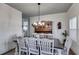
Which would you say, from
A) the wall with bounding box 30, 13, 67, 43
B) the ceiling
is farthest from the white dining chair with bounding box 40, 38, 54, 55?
the wall with bounding box 30, 13, 67, 43

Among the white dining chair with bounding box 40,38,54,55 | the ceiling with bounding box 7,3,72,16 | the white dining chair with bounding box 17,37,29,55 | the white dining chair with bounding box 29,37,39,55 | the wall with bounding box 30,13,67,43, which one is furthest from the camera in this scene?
the wall with bounding box 30,13,67,43

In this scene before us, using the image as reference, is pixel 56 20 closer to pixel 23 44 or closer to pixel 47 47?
pixel 23 44

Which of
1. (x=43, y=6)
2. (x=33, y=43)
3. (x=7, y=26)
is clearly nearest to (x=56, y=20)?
(x=43, y=6)

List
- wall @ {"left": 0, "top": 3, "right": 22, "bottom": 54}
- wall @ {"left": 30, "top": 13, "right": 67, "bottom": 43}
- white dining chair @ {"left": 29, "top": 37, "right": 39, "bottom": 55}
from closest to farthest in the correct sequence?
white dining chair @ {"left": 29, "top": 37, "right": 39, "bottom": 55} < wall @ {"left": 0, "top": 3, "right": 22, "bottom": 54} < wall @ {"left": 30, "top": 13, "right": 67, "bottom": 43}

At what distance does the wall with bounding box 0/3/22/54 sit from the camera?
4.21 metres

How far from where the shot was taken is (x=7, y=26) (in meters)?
4.63

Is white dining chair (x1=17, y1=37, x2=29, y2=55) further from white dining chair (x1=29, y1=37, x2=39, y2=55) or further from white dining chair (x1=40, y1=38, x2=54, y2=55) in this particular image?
white dining chair (x1=40, y1=38, x2=54, y2=55)

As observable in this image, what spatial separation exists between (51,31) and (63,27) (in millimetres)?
983

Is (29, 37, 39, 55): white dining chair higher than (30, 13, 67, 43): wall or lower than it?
lower

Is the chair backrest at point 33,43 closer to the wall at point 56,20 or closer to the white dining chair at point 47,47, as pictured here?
the white dining chair at point 47,47

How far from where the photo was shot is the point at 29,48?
3.70 m

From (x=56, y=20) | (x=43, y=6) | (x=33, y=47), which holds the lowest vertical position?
(x=33, y=47)
